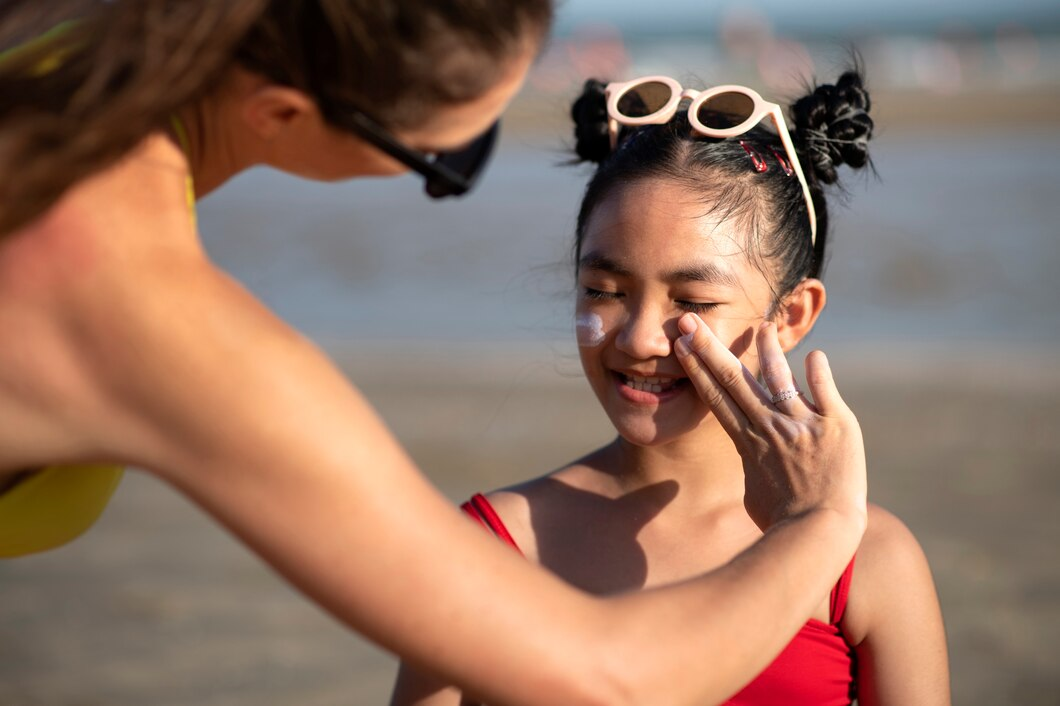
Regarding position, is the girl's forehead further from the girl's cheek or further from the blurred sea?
the blurred sea

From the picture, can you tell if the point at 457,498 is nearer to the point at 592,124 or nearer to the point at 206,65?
the point at 592,124

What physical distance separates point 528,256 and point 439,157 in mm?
12402

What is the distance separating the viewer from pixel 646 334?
271 cm

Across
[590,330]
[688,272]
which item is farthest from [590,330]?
[688,272]

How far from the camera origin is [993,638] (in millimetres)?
5844

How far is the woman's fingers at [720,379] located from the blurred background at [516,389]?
2.36ft

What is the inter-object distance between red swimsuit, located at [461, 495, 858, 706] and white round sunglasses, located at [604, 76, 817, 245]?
1011mm

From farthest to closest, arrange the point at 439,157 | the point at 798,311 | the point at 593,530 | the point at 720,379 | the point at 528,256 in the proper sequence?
1. the point at 528,256
2. the point at 798,311
3. the point at 593,530
4. the point at 720,379
5. the point at 439,157

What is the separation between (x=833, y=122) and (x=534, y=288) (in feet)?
31.8

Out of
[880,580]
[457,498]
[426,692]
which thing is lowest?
[457,498]

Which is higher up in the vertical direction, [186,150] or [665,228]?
[186,150]

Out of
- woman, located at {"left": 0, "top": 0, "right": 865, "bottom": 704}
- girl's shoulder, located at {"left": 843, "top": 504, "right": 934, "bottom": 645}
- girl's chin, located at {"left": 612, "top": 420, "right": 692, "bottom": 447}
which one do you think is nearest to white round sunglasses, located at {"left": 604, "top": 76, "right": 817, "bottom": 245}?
girl's chin, located at {"left": 612, "top": 420, "right": 692, "bottom": 447}

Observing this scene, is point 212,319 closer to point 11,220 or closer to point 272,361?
point 272,361

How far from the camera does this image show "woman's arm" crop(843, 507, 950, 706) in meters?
2.70
